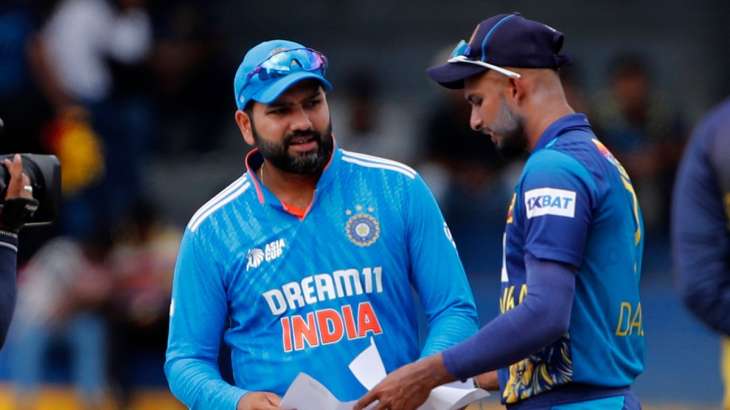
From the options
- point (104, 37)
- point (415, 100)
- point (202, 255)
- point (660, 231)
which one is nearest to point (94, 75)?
point (104, 37)

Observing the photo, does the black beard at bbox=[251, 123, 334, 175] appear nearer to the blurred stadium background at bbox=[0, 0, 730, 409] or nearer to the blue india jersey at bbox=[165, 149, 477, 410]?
the blue india jersey at bbox=[165, 149, 477, 410]

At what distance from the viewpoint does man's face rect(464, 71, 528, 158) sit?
15.2 ft

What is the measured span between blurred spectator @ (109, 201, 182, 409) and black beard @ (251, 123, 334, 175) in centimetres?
628

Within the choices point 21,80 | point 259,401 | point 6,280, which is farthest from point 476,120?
point 21,80

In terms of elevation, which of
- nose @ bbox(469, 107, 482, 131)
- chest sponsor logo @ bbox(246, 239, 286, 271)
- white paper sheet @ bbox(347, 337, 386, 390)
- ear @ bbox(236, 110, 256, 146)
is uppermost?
nose @ bbox(469, 107, 482, 131)

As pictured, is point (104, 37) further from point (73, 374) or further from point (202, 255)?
point (202, 255)

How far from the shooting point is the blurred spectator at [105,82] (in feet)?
37.8

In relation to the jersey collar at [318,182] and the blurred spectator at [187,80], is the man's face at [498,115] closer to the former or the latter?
the jersey collar at [318,182]

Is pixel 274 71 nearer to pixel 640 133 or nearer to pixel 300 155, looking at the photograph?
pixel 300 155

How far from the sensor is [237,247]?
4.86 m

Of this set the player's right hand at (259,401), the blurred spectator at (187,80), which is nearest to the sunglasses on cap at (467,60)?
the player's right hand at (259,401)

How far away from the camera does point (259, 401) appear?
15.2ft

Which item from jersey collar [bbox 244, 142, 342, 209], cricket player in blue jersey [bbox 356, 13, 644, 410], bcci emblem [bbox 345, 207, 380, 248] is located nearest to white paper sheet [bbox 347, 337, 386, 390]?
cricket player in blue jersey [bbox 356, 13, 644, 410]

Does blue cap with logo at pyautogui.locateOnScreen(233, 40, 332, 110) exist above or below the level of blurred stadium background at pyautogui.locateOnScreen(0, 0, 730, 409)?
above
